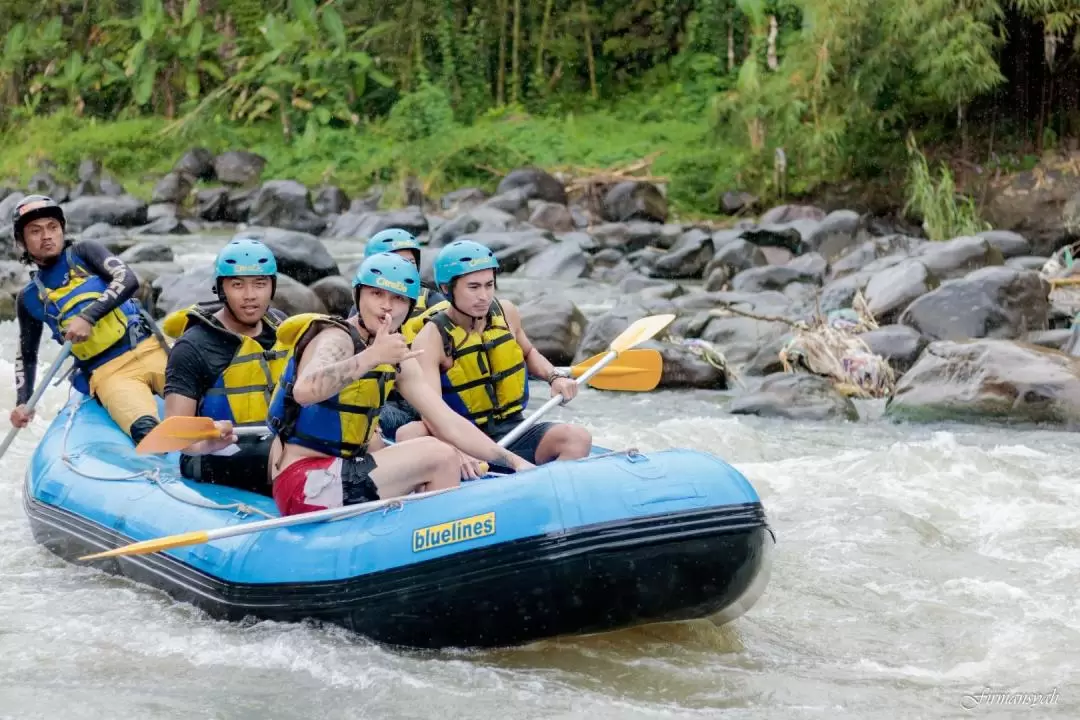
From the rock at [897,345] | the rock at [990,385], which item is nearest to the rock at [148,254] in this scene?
the rock at [897,345]

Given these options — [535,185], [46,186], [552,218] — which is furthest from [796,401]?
[46,186]

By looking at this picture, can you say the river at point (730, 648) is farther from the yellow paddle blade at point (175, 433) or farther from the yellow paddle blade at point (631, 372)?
the yellow paddle blade at point (631, 372)

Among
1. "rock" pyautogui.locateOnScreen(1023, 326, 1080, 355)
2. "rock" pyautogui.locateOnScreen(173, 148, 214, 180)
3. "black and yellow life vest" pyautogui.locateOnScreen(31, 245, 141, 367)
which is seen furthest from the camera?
"rock" pyautogui.locateOnScreen(173, 148, 214, 180)

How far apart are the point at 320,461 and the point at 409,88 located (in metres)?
18.4

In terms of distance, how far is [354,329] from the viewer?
14.1ft

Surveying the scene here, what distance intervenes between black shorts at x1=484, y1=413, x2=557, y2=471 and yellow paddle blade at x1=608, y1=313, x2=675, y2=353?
59 centimetres

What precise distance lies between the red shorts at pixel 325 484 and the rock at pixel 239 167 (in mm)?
16836

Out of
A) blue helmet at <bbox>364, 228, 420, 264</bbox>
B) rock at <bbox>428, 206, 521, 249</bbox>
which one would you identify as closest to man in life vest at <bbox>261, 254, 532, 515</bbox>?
blue helmet at <bbox>364, 228, 420, 264</bbox>

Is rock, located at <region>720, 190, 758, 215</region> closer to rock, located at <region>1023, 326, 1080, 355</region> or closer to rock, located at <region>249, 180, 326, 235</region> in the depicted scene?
rock, located at <region>249, 180, 326, 235</region>

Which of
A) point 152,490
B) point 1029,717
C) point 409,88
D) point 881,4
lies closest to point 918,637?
point 1029,717

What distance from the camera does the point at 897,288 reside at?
10156 mm

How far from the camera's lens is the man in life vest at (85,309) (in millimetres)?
5953

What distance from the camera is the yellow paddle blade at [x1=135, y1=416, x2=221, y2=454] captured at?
462 centimetres

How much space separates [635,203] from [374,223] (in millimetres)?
3254
